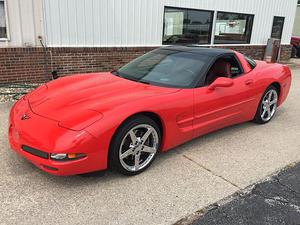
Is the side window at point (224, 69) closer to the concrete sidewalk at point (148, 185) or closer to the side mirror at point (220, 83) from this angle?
the side mirror at point (220, 83)

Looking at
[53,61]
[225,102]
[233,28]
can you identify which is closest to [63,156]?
Result: [225,102]

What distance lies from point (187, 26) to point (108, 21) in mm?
3088

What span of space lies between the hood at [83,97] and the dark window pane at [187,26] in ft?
19.1

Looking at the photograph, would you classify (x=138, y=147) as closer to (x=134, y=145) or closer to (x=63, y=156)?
(x=134, y=145)

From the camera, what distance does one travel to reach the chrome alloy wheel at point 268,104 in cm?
507

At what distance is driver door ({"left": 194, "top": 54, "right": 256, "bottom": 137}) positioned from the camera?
3.83m

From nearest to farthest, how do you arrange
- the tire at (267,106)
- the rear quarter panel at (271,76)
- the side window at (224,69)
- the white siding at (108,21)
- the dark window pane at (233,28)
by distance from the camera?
the side window at (224,69), the rear quarter panel at (271,76), the tire at (267,106), the white siding at (108,21), the dark window pane at (233,28)

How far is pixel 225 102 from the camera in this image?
13.6ft

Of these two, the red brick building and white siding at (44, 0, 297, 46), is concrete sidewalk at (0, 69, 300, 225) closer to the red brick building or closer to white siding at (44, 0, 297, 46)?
the red brick building

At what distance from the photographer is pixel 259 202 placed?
2910 mm

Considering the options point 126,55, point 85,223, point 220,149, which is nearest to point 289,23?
point 126,55

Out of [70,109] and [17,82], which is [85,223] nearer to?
[70,109]

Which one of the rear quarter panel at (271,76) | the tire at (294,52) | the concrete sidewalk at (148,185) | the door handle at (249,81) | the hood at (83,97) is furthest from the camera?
the tire at (294,52)

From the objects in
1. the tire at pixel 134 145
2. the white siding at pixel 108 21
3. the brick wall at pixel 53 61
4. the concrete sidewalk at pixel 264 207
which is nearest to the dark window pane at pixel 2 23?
the brick wall at pixel 53 61
